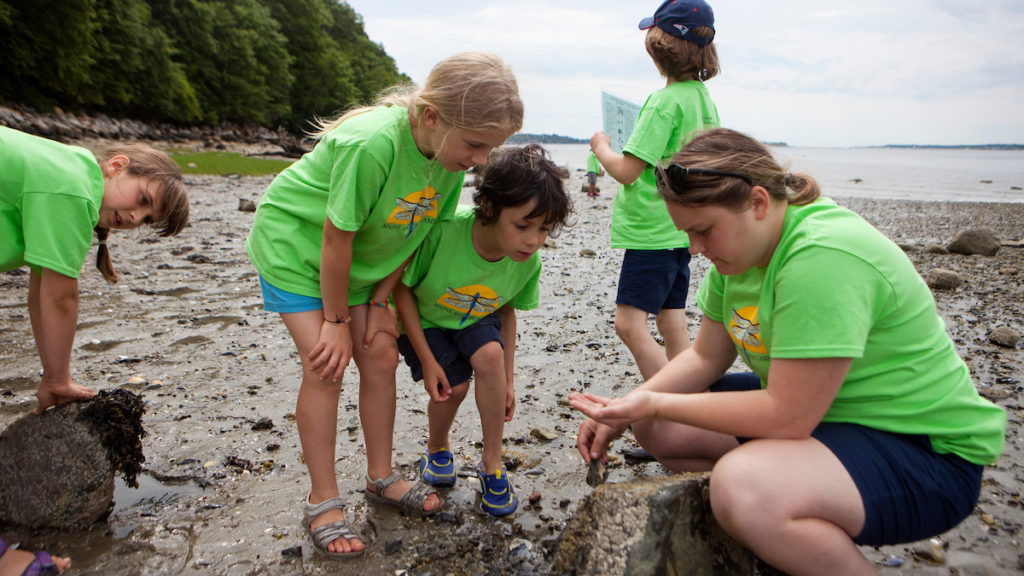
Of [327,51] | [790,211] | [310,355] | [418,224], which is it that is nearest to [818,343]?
[790,211]

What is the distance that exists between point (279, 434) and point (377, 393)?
954 mm

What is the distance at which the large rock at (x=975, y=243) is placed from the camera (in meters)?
9.29

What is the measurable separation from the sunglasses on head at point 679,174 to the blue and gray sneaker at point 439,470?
1.71 meters

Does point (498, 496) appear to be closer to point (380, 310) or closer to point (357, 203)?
point (380, 310)

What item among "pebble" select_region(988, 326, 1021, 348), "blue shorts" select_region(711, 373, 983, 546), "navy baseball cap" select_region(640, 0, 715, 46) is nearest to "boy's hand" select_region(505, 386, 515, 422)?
"blue shorts" select_region(711, 373, 983, 546)

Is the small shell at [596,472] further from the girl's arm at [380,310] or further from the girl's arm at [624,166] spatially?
the girl's arm at [624,166]

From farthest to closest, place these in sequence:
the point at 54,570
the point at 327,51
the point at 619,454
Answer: the point at 327,51, the point at 619,454, the point at 54,570

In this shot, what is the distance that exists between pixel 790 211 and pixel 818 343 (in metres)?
0.47

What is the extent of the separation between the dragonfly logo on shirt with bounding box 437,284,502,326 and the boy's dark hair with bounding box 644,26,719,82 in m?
1.59

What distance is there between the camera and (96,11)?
33625 mm

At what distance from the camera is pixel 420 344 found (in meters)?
2.94

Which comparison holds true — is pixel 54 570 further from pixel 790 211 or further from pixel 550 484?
pixel 790 211

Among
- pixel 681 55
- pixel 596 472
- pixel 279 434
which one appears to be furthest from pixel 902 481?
pixel 279 434

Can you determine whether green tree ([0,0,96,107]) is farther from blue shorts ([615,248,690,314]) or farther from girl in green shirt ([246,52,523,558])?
blue shorts ([615,248,690,314])
